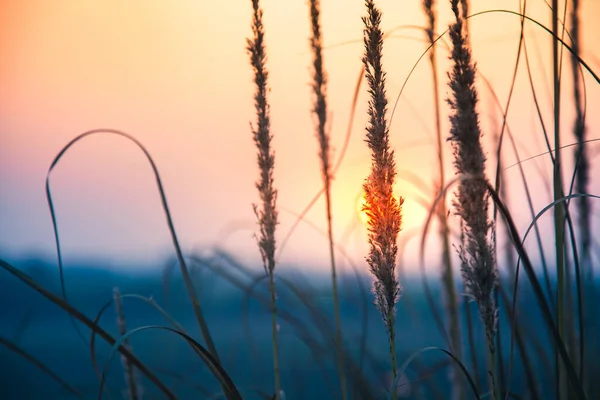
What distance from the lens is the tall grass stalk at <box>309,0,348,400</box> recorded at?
84.4 inches

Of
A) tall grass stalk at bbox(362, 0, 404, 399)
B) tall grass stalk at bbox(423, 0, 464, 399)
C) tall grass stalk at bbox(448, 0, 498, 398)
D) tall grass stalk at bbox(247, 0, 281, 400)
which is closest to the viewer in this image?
tall grass stalk at bbox(448, 0, 498, 398)

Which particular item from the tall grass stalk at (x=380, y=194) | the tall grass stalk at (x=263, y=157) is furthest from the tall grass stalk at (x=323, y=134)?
the tall grass stalk at (x=380, y=194)

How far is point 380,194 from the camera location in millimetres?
1452

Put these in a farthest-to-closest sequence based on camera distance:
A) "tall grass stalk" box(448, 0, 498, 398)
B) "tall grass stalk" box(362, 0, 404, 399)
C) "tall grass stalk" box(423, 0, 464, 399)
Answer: "tall grass stalk" box(423, 0, 464, 399) < "tall grass stalk" box(362, 0, 404, 399) < "tall grass stalk" box(448, 0, 498, 398)

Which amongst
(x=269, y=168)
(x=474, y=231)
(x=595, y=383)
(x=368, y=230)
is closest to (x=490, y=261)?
(x=474, y=231)

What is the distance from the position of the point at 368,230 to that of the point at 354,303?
2.06 metres

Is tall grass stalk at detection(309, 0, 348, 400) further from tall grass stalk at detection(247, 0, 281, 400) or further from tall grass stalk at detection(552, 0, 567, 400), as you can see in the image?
tall grass stalk at detection(552, 0, 567, 400)

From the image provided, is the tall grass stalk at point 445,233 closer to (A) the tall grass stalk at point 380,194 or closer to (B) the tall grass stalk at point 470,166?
(A) the tall grass stalk at point 380,194

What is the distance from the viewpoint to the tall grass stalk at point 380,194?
140cm

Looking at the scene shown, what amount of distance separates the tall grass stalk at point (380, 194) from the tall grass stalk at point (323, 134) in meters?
0.74

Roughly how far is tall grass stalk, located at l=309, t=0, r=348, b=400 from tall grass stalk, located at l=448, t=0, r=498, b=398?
99 cm

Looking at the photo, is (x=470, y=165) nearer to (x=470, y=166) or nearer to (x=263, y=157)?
(x=470, y=166)

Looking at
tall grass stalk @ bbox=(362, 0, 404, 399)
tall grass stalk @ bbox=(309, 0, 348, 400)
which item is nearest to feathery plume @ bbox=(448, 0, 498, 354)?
tall grass stalk @ bbox=(362, 0, 404, 399)

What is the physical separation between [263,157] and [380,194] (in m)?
0.54
